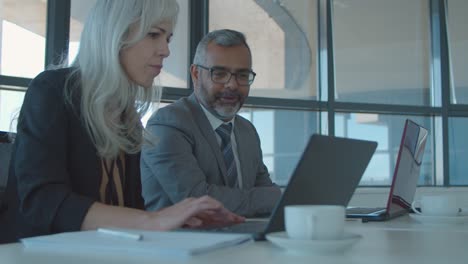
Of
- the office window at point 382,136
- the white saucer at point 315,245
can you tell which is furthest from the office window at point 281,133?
the white saucer at point 315,245

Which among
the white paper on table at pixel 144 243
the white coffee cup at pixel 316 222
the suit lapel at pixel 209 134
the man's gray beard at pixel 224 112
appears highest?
the man's gray beard at pixel 224 112

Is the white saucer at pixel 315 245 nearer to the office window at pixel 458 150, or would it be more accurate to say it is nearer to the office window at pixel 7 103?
the office window at pixel 7 103

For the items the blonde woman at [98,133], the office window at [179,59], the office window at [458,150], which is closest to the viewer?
the blonde woman at [98,133]

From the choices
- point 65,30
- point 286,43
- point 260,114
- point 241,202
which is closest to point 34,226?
point 241,202

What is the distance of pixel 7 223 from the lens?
146cm

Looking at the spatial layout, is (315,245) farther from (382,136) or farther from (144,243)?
(382,136)

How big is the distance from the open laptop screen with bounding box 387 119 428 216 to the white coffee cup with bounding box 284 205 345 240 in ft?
2.97

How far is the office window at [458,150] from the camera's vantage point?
5387mm

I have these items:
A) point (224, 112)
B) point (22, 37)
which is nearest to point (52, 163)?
point (224, 112)

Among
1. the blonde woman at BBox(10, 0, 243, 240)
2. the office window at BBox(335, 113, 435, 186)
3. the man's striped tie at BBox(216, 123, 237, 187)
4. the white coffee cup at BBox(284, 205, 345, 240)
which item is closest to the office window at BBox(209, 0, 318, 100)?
the office window at BBox(335, 113, 435, 186)

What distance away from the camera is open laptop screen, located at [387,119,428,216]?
1759 mm

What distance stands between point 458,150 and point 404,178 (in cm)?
388

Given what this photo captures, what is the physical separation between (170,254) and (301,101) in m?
4.34

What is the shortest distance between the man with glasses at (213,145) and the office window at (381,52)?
9.17 ft
